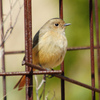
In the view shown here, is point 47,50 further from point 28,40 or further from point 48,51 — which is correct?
point 28,40

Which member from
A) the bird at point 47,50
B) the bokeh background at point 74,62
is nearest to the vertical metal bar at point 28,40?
the bird at point 47,50

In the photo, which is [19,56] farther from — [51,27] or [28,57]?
[28,57]

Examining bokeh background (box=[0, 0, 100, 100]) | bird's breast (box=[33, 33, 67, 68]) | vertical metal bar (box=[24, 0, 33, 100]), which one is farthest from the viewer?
bokeh background (box=[0, 0, 100, 100])

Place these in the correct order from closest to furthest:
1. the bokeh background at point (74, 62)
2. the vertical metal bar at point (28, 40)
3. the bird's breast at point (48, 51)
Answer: the vertical metal bar at point (28, 40) < the bird's breast at point (48, 51) < the bokeh background at point (74, 62)

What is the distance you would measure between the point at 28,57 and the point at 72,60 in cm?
174

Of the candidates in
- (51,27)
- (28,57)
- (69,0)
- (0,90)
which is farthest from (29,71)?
(69,0)

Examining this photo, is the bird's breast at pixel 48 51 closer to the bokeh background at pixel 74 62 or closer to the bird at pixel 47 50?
the bird at pixel 47 50

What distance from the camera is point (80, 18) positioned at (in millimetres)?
3674

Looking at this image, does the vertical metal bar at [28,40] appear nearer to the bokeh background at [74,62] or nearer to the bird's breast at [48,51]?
the bird's breast at [48,51]

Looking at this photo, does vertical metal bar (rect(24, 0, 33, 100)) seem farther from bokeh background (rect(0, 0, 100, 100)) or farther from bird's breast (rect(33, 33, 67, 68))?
bokeh background (rect(0, 0, 100, 100))

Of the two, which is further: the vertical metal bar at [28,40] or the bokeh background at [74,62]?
the bokeh background at [74,62]

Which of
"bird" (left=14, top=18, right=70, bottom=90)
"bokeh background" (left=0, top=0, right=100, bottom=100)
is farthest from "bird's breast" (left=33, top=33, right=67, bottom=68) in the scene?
"bokeh background" (left=0, top=0, right=100, bottom=100)

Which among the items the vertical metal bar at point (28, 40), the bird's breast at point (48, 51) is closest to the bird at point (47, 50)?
the bird's breast at point (48, 51)

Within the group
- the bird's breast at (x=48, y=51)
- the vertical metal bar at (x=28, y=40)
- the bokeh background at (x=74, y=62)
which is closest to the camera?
the vertical metal bar at (x=28, y=40)
